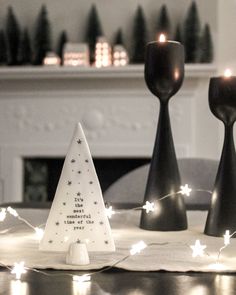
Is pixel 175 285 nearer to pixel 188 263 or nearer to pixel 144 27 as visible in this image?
pixel 188 263

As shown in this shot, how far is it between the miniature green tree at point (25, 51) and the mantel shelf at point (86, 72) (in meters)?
0.08

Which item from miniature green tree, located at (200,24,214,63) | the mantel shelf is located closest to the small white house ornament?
the mantel shelf

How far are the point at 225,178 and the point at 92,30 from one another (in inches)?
81.3

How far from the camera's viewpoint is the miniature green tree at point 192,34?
9.23 feet

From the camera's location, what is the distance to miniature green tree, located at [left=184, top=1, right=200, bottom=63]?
2.81 m

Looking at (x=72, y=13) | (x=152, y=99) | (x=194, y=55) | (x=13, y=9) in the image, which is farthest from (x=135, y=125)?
(x=13, y=9)

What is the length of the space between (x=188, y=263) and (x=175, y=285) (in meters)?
0.09

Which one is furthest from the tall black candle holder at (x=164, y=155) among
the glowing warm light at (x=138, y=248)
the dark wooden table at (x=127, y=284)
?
the dark wooden table at (x=127, y=284)

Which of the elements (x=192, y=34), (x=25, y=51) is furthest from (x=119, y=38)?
(x=25, y=51)

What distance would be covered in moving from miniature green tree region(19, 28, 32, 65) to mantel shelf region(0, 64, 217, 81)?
85 millimetres

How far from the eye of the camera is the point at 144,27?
9.36ft

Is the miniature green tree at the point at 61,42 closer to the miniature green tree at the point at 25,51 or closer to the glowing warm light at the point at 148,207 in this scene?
the miniature green tree at the point at 25,51

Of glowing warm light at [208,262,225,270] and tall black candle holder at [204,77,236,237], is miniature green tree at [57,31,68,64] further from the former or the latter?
glowing warm light at [208,262,225,270]

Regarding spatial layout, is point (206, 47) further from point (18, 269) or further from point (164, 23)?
point (18, 269)
